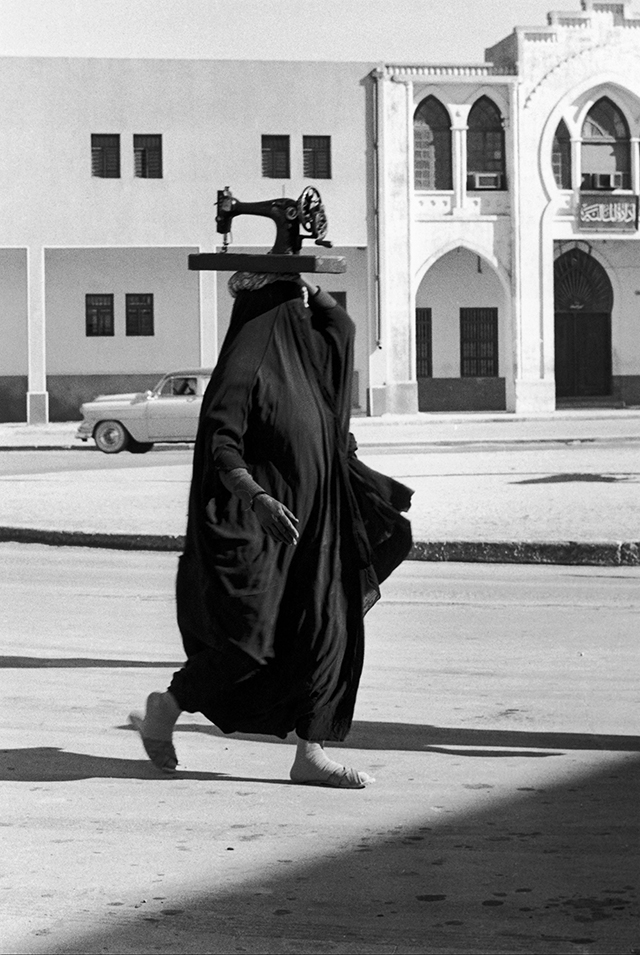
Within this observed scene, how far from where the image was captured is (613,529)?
1332 centimetres

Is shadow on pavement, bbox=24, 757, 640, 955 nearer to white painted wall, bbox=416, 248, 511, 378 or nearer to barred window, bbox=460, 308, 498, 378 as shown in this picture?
white painted wall, bbox=416, 248, 511, 378

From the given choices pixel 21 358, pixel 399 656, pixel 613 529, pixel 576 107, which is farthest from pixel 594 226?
pixel 399 656

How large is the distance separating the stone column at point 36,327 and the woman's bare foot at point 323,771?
35.6 metres

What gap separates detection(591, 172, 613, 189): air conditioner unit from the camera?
143 ft

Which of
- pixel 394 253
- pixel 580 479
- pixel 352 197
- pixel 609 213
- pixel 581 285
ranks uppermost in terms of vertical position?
pixel 352 197

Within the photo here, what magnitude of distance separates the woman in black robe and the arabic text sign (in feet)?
127

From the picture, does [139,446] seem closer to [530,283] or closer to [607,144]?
[530,283]

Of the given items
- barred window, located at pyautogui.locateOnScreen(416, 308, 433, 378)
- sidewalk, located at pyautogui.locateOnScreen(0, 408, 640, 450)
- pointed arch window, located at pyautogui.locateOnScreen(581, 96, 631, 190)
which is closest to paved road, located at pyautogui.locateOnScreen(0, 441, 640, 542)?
sidewalk, located at pyautogui.locateOnScreen(0, 408, 640, 450)

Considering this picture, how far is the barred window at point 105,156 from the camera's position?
4138 centimetres

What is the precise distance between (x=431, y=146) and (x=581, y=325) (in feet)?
19.9

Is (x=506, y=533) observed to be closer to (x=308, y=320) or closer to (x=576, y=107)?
(x=308, y=320)

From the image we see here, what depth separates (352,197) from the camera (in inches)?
1666

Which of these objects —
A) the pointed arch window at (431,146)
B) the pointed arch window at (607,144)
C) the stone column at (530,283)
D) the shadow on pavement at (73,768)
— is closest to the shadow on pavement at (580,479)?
the shadow on pavement at (73,768)

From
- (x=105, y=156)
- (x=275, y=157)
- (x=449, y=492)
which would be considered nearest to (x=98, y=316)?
(x=105, y=156)
